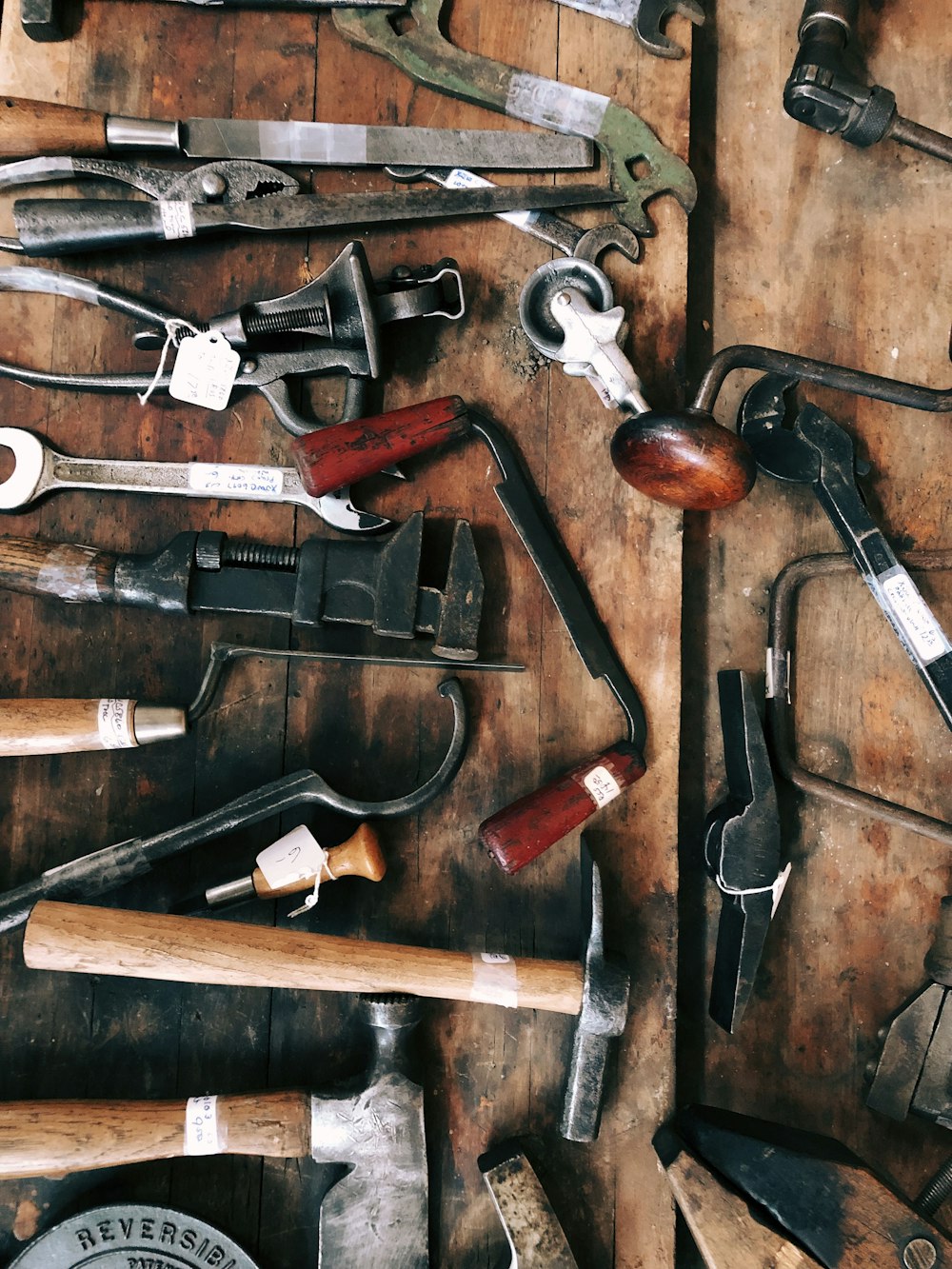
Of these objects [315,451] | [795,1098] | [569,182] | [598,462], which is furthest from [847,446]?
[795,1098]

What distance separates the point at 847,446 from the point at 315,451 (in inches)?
39.6

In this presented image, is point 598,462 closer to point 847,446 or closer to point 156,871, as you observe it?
point 847,446

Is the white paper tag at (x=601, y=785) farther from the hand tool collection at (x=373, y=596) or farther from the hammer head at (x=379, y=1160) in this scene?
the hammer head at (x=379, y=1160)

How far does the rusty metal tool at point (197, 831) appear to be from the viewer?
1.52 m

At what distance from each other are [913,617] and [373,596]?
3.31ft

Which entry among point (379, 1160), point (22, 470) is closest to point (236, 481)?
point (22, 470)

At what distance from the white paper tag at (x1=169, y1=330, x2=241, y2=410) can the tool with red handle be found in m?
0.20

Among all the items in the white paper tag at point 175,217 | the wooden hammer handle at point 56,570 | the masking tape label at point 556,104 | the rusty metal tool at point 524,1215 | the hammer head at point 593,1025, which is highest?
the masking tape label at point 556,104

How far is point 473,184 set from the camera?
1.78 m

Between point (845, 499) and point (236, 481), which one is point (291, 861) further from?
point (845, 499)

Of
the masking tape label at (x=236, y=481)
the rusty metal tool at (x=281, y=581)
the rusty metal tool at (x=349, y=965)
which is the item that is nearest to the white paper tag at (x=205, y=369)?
the masking tape label at (x=236, y=481)

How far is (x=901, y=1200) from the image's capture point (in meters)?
1.46

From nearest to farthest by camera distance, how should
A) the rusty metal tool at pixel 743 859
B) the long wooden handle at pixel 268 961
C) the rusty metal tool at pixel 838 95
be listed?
the long wooden handle at pixel 268 961
the rusty metal tool at pixel 743 859
the rusty metal tool at pixel 838 95

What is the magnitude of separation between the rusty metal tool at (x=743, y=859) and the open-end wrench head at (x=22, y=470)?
135 cm
